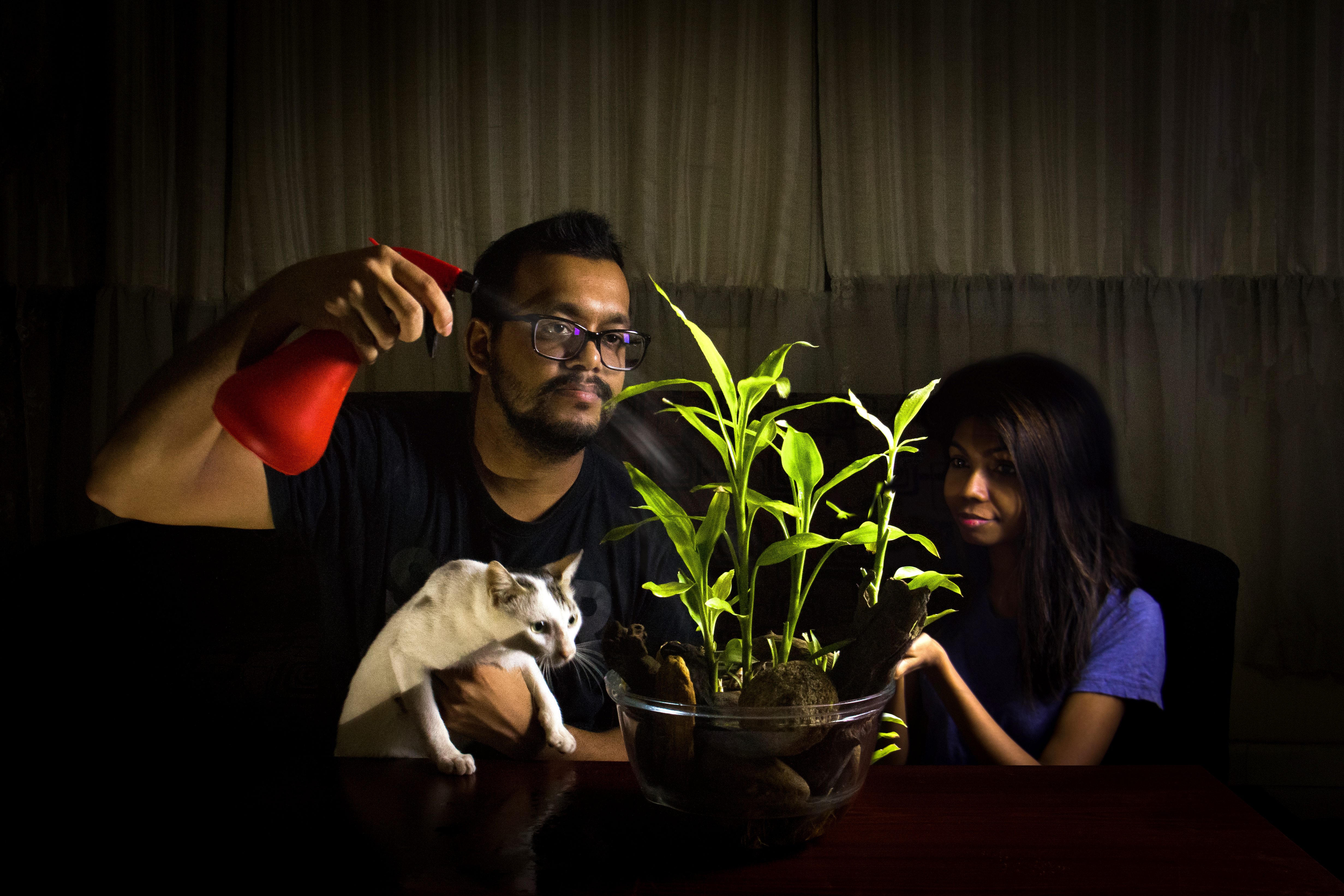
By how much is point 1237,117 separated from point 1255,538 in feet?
2.03

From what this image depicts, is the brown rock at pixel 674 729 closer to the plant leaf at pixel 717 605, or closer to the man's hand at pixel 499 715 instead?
the plant leaf at pixel 717 605

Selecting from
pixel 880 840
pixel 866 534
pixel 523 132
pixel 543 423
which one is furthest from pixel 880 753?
pixel 523 132

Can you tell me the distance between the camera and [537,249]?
3.77 ft

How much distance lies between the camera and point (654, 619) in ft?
3.58

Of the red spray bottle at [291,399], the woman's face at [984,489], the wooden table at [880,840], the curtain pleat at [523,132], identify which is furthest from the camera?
the curtain pleat at [523,132]

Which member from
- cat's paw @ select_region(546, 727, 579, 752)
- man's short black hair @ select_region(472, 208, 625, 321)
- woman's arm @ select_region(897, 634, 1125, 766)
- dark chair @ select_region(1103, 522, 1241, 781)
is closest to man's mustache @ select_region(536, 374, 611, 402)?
man's short black hair @ select_region(472, 208, 625, 321)

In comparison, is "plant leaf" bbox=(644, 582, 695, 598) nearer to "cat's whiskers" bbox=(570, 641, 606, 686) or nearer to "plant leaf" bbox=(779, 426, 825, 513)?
"plant leaf" bbox=(779, 426, 825, 513)

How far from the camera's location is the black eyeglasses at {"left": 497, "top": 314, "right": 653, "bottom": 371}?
1.10 metres

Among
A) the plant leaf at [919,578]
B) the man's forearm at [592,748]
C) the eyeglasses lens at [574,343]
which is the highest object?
the eyeglasses lens at [574,343]

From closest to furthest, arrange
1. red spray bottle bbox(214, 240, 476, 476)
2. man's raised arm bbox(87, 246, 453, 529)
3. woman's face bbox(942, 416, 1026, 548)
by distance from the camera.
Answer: red spray bottle bbox(214, 240, 476, 476), man's raised arm bbox(87, 246, 453, 529), woman's face bbox(942, 416, 1026, 548)

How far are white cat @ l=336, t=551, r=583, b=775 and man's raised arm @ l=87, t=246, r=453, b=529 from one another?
0.80ft

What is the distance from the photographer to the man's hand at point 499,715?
1.04 m

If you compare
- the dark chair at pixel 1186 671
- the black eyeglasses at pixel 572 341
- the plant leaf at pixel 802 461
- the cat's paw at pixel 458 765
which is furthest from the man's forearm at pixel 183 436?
the dark chair at pixel 1186 671

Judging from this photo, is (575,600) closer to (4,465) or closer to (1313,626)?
(4,465)
